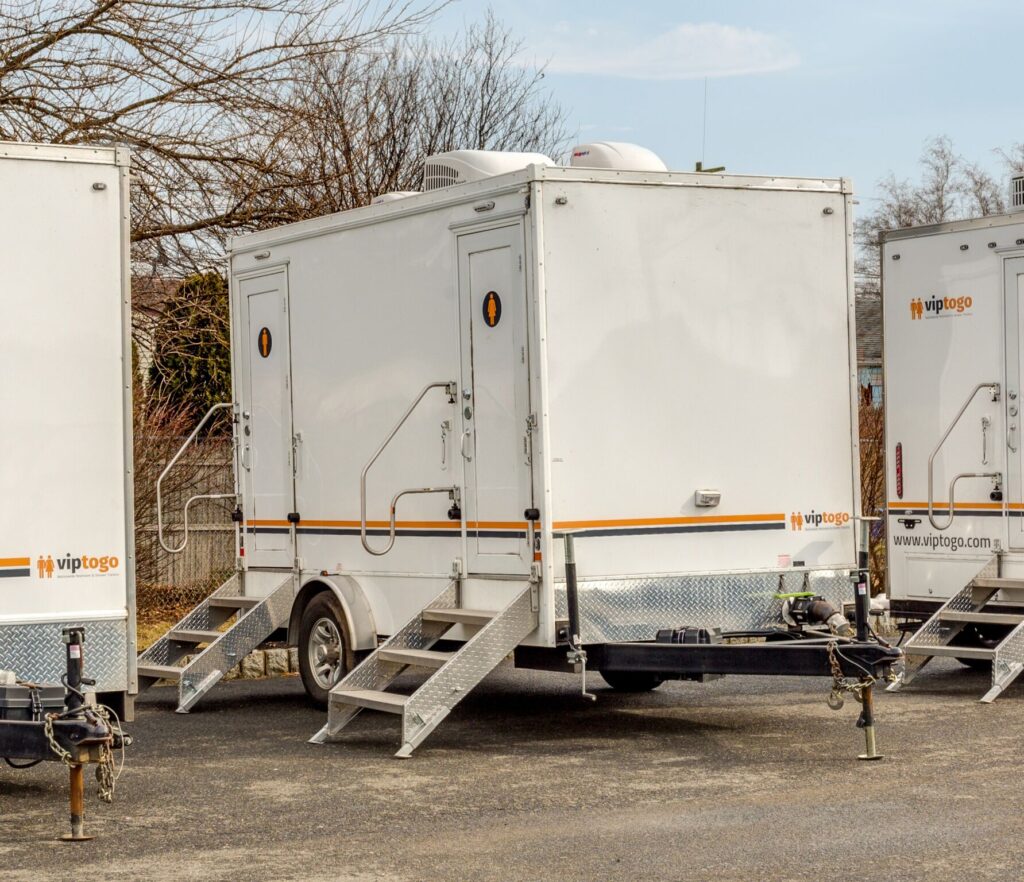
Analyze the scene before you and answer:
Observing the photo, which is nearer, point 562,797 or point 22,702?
point 22,702

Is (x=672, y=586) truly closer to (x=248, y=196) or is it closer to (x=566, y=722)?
(x=566, y=722)

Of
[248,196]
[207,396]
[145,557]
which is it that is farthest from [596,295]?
[207,396]

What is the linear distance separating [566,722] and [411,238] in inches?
127

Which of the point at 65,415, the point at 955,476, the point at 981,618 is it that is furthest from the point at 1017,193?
the point at 65,415

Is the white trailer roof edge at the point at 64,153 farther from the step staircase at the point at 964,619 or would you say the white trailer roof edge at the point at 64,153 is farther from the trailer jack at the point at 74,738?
the step staircase at the point at 964,619

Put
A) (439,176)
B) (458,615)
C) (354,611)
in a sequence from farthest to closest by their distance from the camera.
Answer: (354,611), (439,176), (458,615)

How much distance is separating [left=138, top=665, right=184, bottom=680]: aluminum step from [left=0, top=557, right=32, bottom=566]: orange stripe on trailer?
389 centimetres

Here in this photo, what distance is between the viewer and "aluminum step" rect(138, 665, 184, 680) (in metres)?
12.5

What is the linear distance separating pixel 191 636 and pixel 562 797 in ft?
16.1

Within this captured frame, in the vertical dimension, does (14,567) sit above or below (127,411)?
below

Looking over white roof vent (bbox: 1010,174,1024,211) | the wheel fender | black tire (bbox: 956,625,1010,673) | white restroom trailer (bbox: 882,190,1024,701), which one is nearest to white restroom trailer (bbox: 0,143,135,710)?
the wheel fender

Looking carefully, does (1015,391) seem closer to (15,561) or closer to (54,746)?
(15,561)

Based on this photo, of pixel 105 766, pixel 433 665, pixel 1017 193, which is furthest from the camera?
pixel 1017 193

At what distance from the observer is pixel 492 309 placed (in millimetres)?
10508
